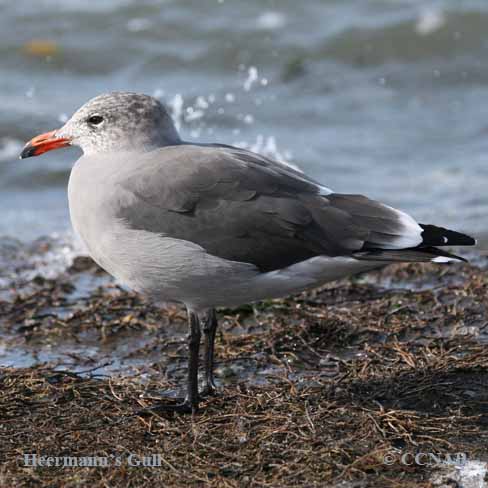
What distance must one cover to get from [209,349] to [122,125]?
1.22 metres

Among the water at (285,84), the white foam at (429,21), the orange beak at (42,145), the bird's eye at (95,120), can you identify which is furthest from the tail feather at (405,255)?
the white foam at (429,21)

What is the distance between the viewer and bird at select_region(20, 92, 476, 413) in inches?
182

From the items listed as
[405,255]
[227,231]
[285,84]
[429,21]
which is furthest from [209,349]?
[429,21]

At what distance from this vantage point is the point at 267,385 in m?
5.09

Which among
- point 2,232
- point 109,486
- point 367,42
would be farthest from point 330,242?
point 367,42

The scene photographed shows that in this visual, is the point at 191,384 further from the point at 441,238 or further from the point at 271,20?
the point at 271,20

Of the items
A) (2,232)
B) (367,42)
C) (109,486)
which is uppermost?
(367,42)

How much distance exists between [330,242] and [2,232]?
4.56 m

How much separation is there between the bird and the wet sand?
466mm

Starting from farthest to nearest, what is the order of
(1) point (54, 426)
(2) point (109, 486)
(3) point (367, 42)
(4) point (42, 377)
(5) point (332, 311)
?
(3) point (367, 42)
(5) point (332, 311)
(4) point (42, 377)
(1) point (54, 426)
(2) point (109, 486)

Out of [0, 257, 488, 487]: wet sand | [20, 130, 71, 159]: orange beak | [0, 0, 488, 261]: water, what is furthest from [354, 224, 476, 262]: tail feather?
[0, 0, 488, 261]: water

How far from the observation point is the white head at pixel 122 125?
16.5 feet

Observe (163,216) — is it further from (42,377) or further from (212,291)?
(42,377)

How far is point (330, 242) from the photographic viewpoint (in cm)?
464
